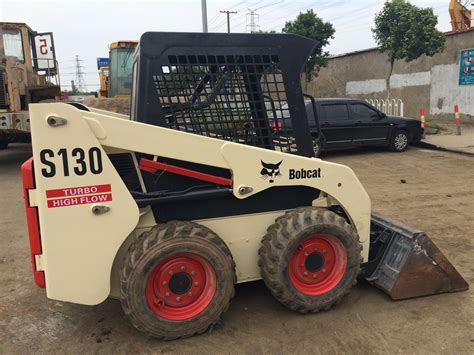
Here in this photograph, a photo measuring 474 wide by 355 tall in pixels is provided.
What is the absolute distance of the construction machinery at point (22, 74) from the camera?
924 centimetres

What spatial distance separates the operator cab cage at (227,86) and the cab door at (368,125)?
784 cm

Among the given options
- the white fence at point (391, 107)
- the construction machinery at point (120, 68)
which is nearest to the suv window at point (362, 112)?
the construction machinery at point (120, 68)

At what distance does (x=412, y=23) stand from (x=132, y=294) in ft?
47.1

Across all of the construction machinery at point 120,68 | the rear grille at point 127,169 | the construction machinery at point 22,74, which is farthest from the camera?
the construction machinery at point 120,68

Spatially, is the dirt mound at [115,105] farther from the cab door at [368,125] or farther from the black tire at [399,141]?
the black tire at [399,141]

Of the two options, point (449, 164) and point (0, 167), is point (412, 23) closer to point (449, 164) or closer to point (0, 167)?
point (449, 164)

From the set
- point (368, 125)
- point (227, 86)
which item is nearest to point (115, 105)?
point (368, 125)

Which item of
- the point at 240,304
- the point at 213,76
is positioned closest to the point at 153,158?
the point at 213,76

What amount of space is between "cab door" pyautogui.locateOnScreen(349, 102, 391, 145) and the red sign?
8973mm

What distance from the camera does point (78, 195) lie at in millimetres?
2668

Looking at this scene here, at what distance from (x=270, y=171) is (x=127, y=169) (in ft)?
3.28

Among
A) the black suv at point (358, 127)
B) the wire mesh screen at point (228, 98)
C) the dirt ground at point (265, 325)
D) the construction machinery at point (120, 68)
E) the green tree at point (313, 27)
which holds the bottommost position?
the dirt ground at point (265, 325)

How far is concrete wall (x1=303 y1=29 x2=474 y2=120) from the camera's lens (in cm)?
1658

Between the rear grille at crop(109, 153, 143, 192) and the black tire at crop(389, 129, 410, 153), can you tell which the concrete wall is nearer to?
the black tire at crop(389, 129, 410, 153)
